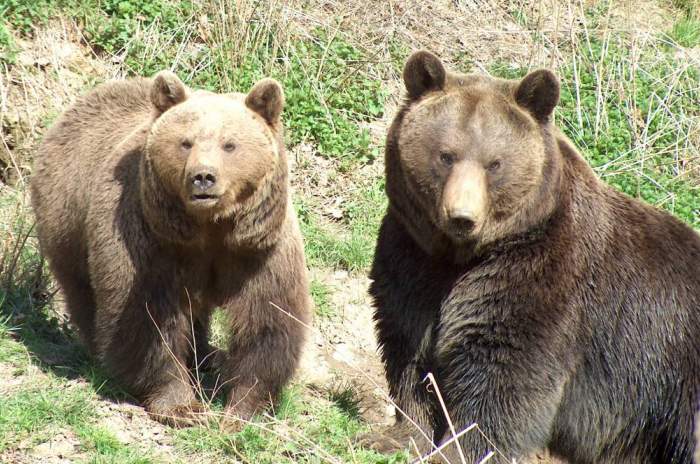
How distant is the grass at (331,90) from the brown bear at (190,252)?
1.17m

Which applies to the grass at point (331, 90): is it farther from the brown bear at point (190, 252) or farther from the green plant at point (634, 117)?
the brown bear at point (190, 252)

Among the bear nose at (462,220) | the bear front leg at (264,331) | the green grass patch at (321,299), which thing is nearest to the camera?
the bear nose at (462,220)

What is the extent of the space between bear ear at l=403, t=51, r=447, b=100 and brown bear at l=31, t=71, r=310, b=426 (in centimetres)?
94

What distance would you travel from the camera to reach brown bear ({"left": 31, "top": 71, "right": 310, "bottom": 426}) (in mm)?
6348

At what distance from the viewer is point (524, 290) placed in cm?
593

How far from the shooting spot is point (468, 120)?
19.1ft

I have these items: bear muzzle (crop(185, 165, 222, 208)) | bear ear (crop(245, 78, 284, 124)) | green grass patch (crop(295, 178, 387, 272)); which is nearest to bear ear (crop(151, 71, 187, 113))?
bear ear (crop(245, 78, 284, 124))

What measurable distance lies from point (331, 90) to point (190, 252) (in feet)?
13.7

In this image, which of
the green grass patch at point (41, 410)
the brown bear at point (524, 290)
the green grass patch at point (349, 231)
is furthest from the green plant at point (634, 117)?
the green grass patch at point (41, 410)

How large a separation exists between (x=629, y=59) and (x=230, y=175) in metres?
6.36

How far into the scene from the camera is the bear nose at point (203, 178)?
599cm

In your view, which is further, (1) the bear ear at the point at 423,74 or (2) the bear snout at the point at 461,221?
(1) the bear ear at the point at 423,74

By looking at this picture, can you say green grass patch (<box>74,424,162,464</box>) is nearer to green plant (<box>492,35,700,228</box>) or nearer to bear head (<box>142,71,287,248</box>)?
bear head (<box>142,71,287,248</box>)

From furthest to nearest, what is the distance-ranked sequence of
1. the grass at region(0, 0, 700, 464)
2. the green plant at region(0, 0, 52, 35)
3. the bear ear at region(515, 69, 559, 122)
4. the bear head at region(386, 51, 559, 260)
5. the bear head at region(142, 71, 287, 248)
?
the green plant at region(0, 0, 52, 35) → the grass at region(0, 0, 700, 464) → the bear head at region(142, 71, 287, 248) → the bear ear at region(515, 69, 559, 122) → the bear head at region(386, 51, 559, 260)
